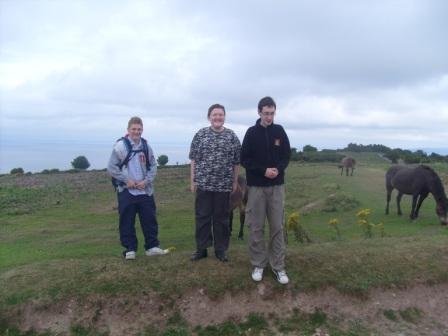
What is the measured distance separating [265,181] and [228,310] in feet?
6.52

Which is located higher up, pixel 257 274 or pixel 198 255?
pixel 198 255

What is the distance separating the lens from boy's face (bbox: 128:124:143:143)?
7555mm

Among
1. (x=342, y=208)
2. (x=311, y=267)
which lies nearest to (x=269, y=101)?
(x=311, y=267)

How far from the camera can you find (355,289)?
721 centimetres

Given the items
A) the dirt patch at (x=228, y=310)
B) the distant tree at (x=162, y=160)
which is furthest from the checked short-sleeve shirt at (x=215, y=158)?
the distant tree at (x=162, y=160)

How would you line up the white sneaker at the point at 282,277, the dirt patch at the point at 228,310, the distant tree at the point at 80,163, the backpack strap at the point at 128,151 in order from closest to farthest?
the dirt patch at the point at 228,310 < the white sneaker at the point at 282,277 < the backpack strap at the point at 128,151 < the distant tree at the point at 80,163

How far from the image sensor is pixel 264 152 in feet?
22.0

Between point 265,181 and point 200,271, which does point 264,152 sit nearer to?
point 265,181

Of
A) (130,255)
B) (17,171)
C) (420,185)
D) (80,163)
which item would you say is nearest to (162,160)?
(80,163)

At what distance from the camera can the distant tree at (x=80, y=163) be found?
165ft

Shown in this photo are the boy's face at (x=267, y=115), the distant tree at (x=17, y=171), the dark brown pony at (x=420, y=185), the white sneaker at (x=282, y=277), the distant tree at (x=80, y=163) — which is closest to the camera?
the boy's face at (x=267, y=115)

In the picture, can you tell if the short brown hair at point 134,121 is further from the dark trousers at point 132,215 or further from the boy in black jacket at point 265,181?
the boy in black jacket at point 265,181

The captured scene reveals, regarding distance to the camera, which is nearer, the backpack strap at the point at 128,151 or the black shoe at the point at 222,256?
the backpack strap at the point at 128,151

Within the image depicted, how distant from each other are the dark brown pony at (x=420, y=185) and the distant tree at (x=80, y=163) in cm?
4010
